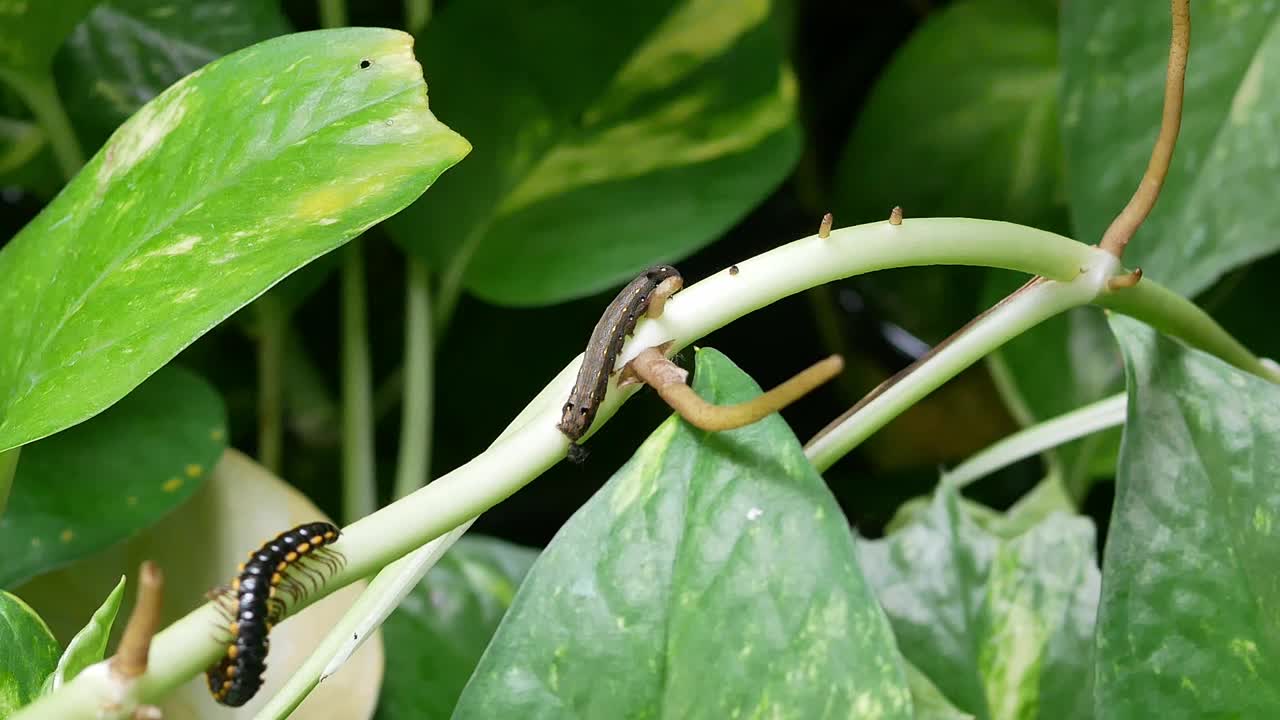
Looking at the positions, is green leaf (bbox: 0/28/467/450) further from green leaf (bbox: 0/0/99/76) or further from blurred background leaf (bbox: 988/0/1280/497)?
blurred background leaf (bbox: 988/0/1280/497)

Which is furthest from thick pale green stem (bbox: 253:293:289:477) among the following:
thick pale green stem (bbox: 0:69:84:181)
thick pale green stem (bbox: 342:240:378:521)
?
thick pale green stem (bbox: 0:69:84:181)

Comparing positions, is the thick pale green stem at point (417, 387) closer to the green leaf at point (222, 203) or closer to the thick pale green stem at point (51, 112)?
the thick pale green stem at point (51, 112)

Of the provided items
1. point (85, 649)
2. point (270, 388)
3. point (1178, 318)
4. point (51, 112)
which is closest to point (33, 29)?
point (51, 112)

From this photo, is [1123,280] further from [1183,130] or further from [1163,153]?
[1183,130]

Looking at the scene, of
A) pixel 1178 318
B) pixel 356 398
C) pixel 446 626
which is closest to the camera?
pixel 1178 318

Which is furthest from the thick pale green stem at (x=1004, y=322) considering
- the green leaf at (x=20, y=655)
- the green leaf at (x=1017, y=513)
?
the green leaf at (x=20, y=655)

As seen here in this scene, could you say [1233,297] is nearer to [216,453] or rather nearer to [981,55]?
[981,55]
